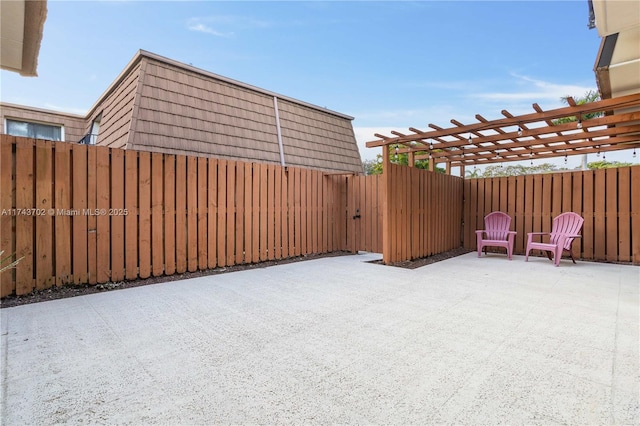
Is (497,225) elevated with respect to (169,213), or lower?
lower

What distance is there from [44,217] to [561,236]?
8592 mm

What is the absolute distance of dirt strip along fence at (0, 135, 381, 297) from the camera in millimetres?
3695

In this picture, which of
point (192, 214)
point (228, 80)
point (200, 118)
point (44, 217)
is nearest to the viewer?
point (44, 217)

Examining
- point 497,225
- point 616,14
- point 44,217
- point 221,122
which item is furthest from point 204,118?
point 497,225

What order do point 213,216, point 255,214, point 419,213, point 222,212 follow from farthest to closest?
point 419,213
point 255,214
point 222,212
point 213,216

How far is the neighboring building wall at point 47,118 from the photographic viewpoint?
28.3 ft

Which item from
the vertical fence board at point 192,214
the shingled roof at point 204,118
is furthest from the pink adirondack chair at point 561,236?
the vertical fence board at point 192,214

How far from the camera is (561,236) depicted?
6.11m

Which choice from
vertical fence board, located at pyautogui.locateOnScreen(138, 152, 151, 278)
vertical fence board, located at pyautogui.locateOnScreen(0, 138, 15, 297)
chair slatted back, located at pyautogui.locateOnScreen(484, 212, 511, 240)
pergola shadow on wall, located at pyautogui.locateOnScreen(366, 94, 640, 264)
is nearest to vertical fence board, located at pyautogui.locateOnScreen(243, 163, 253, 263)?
vertical fence board, located at pyautogui.locateOnScreen(138, 152, 151, 278)

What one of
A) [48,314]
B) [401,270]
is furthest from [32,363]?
[401,270]

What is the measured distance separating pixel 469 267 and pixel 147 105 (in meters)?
7.43

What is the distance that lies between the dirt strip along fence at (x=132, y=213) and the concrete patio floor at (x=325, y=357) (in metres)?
0.64

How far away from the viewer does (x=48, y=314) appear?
10.2 feet

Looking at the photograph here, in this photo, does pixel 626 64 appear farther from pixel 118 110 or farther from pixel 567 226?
pixel 118 110
